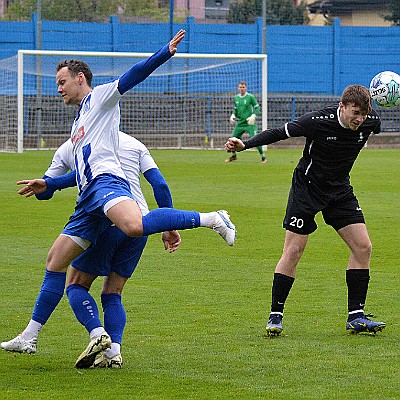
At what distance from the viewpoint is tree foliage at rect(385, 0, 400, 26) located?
41.7 metres

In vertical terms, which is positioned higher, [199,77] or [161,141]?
[199,77]

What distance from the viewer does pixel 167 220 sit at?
620cm

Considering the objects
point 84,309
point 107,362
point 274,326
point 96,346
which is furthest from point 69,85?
point 274,326

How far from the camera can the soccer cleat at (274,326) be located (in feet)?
24.3

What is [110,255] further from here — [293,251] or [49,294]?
[293,251]

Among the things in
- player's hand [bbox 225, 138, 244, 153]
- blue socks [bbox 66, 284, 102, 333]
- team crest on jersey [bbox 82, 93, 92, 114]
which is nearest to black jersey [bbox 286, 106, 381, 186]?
player's hand [bbox 225, 138, 244, 153]

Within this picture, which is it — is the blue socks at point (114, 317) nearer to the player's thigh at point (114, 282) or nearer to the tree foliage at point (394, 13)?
the player's thigh at point (114, 282)

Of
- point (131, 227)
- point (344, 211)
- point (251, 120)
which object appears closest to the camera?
point (131, 227)

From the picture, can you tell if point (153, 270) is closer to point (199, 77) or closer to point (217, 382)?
point (217, 382)

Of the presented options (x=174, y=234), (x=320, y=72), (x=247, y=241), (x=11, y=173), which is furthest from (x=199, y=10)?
(x=174, y=234)

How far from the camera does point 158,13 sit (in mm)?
40406

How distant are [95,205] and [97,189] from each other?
0.34 ft

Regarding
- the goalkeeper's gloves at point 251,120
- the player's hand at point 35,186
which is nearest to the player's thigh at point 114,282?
the player's hand at point 35,186

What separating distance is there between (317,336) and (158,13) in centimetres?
3413
